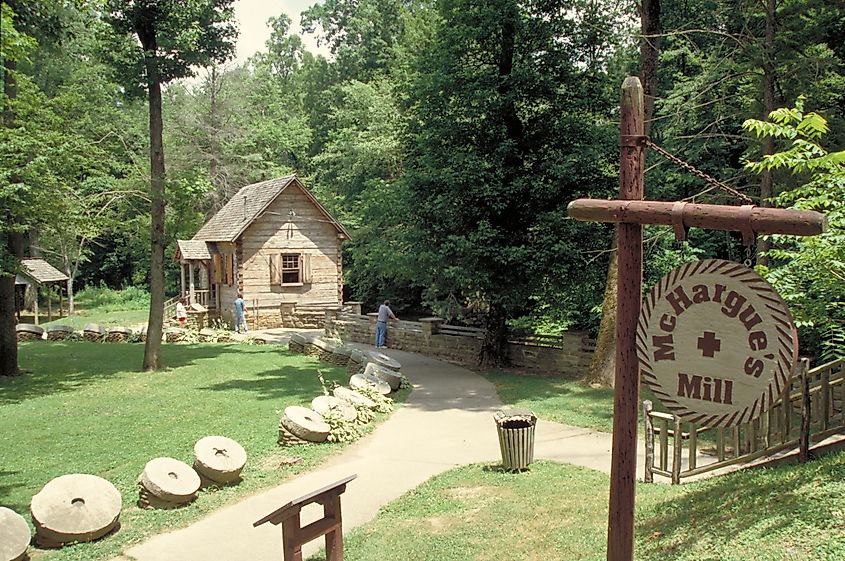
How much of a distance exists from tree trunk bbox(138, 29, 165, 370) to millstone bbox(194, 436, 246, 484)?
438 inches

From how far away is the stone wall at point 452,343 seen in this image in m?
18.3

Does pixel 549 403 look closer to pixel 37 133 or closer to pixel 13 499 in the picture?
pixel 13 499

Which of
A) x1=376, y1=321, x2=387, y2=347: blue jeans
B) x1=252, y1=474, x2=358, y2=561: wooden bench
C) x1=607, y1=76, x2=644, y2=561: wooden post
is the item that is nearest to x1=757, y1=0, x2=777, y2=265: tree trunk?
x1=607, y1=76, x2=644, y2=561: wooden post

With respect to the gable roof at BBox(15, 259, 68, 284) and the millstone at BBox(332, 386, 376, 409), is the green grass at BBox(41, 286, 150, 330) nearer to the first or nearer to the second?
the gable roof at BBox(15, 259, 68, 284)

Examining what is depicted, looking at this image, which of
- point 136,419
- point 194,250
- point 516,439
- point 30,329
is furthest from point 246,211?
point 516,439

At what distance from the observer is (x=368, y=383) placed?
49.7 feet

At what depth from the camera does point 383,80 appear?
119 ft

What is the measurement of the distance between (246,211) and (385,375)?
18.7m

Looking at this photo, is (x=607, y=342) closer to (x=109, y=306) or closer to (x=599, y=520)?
(x=599, y=520)

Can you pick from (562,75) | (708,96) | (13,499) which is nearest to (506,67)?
(562,75)

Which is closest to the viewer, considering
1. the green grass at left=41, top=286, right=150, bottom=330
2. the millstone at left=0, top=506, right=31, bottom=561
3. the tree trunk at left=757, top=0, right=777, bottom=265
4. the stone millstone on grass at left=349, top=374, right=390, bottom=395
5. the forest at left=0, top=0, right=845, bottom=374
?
the millstone at left=0, top=506, right=31, bottom=561

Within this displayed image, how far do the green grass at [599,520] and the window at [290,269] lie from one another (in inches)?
963

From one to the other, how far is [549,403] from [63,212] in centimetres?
1241

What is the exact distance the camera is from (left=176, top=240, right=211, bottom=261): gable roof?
113ft
